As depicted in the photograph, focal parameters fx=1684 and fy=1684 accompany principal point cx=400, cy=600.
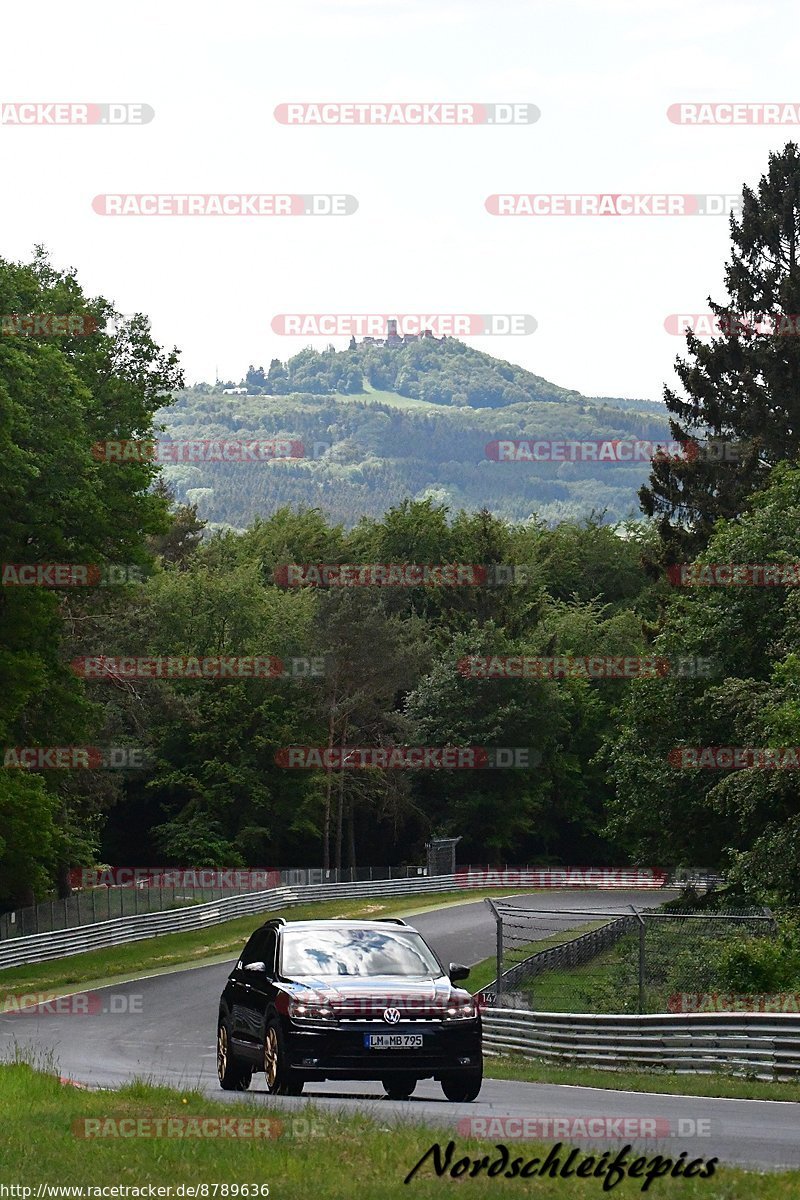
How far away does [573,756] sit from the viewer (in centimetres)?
9131

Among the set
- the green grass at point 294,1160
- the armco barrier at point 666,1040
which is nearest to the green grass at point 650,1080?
the armco barrier at point 666,1040

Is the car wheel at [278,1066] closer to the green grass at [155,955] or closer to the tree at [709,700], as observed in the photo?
the tree at [709,700]

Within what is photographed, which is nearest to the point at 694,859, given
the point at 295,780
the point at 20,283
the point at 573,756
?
the point at 20,283

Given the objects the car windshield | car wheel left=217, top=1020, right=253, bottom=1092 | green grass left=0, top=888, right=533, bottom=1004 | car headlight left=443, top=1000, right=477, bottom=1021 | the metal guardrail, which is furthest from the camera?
the metal guardrail

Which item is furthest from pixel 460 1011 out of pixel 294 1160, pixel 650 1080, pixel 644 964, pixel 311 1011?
pixel 644 964

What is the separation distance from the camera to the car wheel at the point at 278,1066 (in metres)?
15.0

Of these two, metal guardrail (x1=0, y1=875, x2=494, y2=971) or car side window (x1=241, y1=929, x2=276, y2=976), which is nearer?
car side window (x1=241, y1=929, x2=276, y2=976)

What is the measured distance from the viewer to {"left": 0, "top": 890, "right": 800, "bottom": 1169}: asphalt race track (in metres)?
11.6

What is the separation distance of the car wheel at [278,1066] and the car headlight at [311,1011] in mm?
256

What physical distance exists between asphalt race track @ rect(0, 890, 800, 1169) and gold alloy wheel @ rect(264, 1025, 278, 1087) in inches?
8.2

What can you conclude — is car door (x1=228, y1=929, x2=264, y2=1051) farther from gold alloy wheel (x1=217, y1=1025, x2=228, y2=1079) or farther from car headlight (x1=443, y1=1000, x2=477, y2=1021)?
car headlight (x1=443, y1=1000, x2=477, y2=1021)

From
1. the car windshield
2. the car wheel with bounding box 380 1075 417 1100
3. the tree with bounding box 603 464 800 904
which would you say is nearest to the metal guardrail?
the tree with bounding box 603 464 800 904

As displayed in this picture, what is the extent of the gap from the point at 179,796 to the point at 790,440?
129ft

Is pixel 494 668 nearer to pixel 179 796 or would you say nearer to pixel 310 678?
pixel 310 678
